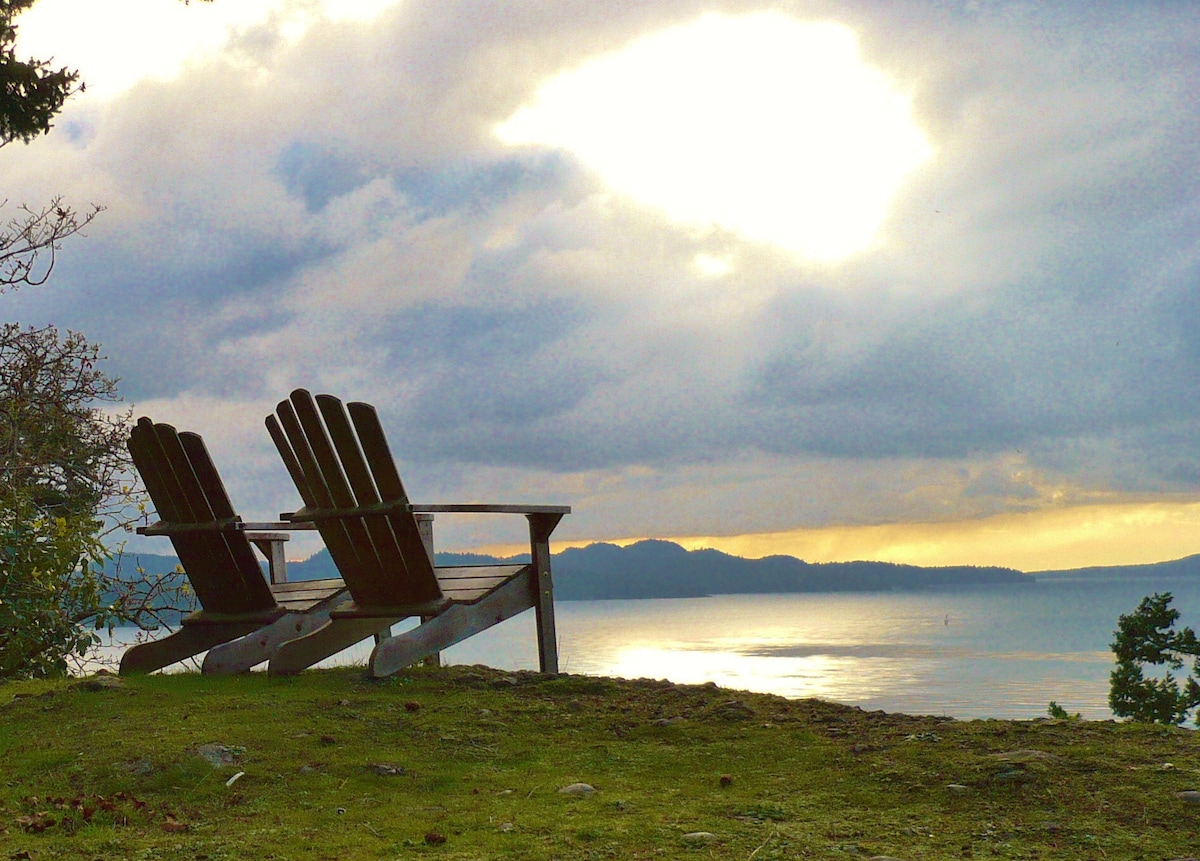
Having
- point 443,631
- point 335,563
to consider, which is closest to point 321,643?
point 335,563

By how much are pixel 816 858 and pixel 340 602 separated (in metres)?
6.51

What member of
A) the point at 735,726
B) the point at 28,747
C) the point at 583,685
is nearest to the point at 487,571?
the point at 583,685

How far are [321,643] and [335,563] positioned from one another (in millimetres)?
674

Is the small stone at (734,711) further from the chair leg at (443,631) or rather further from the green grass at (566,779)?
the chair leg at (443,631)

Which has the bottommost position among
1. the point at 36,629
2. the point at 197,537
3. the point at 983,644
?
the point at 983,644

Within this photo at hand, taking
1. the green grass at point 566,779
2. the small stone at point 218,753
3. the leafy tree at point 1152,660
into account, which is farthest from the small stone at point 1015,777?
the leafy tree at point 1152,660

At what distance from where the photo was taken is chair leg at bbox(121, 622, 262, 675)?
9.42m

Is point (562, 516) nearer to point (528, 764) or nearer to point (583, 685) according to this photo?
point (583, 685)

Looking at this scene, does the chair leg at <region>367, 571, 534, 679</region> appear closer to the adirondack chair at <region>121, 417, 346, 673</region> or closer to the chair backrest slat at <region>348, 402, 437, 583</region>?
the chair backrest slat at <region>348, 402, 437, 583</region>

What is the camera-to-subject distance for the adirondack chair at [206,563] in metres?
9.30

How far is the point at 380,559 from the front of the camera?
8.38 m

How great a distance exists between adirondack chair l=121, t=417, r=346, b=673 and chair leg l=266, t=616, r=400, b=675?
26.5 inches

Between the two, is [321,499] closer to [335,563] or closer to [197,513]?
[335,563]

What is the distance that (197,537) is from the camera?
9430 mm
